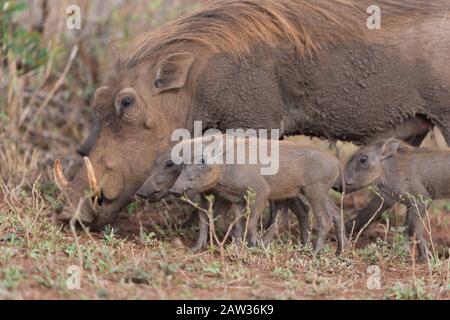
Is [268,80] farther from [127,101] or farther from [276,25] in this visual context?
[127,101]

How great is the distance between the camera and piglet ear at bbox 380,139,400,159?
5.70m

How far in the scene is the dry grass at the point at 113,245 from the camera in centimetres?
449

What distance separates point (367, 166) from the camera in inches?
227

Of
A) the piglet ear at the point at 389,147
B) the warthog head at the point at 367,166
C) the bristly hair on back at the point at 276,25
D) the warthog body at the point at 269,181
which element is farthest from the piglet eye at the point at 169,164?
the piglet ear at the point at 389,147

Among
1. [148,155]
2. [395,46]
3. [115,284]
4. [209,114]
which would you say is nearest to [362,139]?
[395,46]

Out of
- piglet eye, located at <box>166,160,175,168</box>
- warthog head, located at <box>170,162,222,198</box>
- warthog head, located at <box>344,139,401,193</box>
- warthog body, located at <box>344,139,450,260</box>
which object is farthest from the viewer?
warthog head, located at <box>344,139,401,193</box>

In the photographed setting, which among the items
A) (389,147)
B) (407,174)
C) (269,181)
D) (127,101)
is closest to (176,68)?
(127,101)

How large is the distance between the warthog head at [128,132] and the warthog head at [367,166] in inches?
44.3

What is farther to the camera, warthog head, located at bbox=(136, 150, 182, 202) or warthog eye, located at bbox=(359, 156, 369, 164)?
warthog eye, located at bbox=(359, 156, 369, 164)

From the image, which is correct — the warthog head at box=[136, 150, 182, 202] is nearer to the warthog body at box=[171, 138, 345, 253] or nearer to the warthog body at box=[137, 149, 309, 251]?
the warthog body at box=[137, 149, 309, 251]

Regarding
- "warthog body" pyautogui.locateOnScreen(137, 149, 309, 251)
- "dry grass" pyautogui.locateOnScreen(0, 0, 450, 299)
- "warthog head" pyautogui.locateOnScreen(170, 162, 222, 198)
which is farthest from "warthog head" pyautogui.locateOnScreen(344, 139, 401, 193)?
"warthog head" pyautogui.locateOnScreen(170, 162, 222, 198)

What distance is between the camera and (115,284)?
4445 millimetres

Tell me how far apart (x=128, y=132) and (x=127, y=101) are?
197 mm

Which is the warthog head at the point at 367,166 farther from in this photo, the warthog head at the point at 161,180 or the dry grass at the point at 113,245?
the warthog head at the point at 161,180
